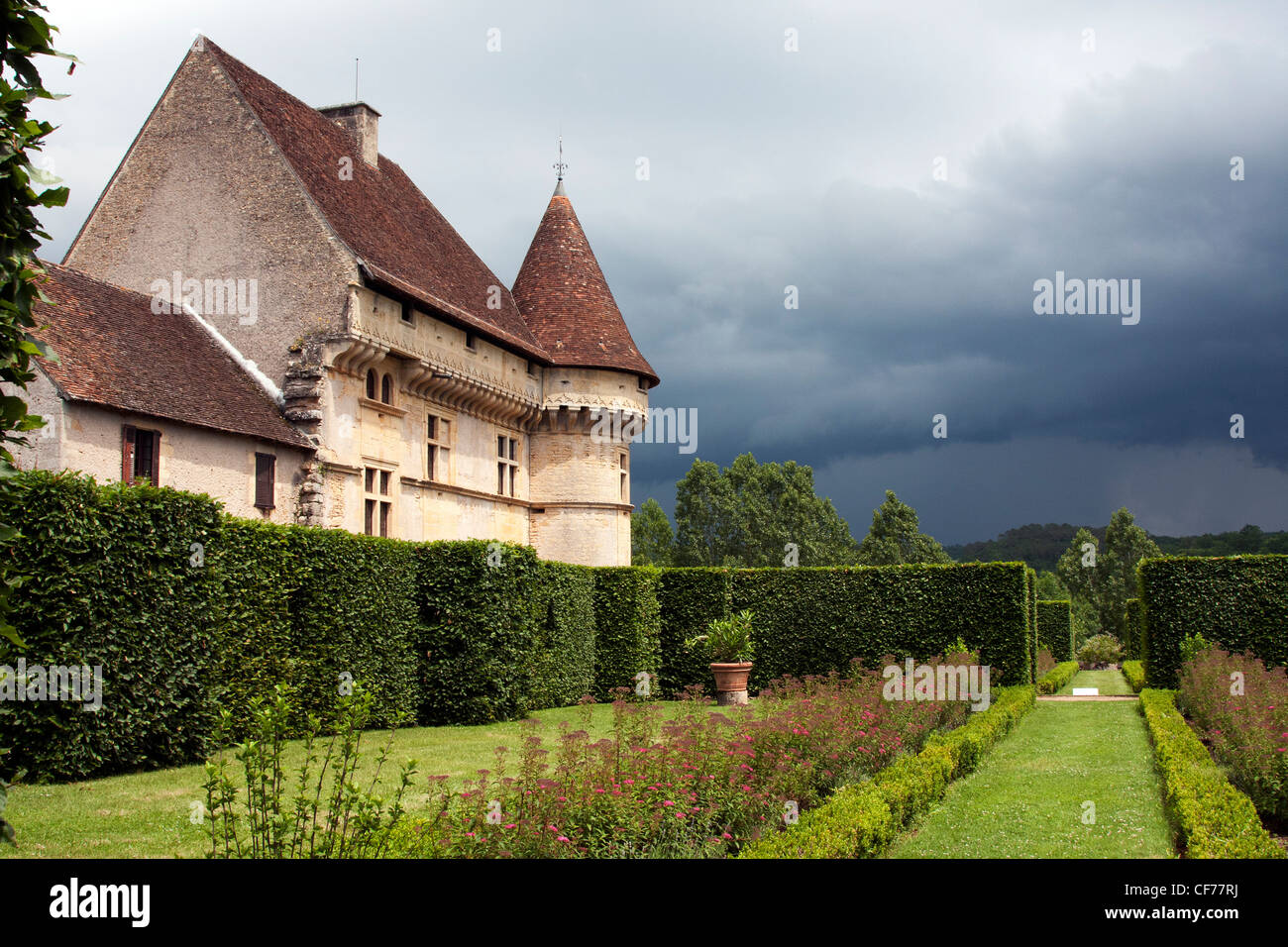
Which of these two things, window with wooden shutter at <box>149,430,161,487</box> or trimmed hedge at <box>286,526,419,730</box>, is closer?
trimmed hedge at <box>286,526,419,730</box>

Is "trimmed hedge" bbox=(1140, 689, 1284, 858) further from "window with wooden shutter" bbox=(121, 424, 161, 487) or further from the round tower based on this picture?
the round tower

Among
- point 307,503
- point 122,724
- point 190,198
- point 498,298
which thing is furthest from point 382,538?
point 498,298

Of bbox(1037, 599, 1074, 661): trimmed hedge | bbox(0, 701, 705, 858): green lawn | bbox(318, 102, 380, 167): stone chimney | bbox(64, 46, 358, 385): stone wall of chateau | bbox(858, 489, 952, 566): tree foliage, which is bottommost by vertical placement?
bbox(1037, 599, 1074, 661): trimmed hedge

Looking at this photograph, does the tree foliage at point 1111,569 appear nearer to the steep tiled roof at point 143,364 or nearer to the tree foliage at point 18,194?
the steep tiled roof at point 143,364

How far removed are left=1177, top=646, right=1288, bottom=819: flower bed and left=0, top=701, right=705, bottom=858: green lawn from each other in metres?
6.82

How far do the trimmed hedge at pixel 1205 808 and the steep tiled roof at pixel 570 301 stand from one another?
71.4ft

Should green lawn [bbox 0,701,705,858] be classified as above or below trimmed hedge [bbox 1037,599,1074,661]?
above

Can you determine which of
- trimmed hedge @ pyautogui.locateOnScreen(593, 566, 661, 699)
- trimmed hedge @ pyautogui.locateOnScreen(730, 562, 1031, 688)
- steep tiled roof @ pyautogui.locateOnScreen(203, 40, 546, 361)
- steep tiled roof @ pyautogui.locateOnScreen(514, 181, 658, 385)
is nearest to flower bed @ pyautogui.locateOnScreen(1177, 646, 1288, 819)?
trimmed hedge @ pyautogui.locateOnScreen(730, 562, 1031, 688)

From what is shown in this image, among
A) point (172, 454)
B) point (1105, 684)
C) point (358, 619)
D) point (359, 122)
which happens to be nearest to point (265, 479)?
point (172, 454)

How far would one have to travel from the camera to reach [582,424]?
3219cm

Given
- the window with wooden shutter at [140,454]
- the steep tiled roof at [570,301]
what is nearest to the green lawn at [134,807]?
the window with wooden shutter at [140,454]

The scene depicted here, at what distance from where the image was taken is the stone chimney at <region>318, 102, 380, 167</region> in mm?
28766

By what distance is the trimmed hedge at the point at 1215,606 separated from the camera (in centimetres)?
2180
